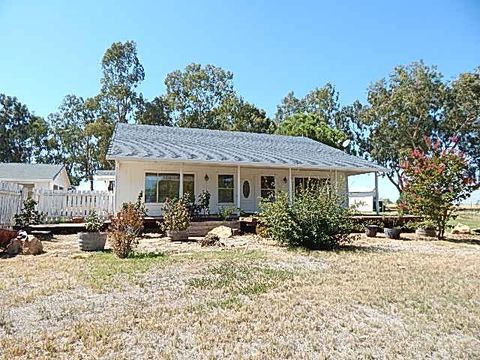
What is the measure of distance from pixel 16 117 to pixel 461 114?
165 feet

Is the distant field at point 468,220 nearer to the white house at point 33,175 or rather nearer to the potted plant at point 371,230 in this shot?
the potted plant at point 371,230

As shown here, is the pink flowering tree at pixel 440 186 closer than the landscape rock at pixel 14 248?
No

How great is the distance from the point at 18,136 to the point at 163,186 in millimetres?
38081

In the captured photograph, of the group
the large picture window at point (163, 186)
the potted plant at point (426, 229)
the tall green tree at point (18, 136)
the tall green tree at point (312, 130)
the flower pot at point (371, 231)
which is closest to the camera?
the potted plant at point (426, 229)

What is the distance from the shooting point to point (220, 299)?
16.1 feet

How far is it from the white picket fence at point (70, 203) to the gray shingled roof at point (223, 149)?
249 cm

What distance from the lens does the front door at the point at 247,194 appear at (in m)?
17.4

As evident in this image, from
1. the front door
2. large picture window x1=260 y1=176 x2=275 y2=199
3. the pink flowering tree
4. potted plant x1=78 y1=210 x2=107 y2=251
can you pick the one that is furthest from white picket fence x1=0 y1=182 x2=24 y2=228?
the pink flowering tree

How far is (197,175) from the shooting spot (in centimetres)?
1650

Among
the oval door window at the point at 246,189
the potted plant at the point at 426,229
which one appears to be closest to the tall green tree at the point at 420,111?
the oval door window at the point at 246,189

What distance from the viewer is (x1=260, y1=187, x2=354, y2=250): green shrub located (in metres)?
9.66

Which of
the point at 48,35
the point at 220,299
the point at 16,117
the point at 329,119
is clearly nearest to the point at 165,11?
the point at 48,35

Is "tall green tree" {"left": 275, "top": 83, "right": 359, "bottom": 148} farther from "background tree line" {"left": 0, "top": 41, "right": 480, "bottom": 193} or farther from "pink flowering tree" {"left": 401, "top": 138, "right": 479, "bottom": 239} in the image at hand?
"pink flowering tree" {"left": 401, "top": 138, "right": 479, "bottom": 239}

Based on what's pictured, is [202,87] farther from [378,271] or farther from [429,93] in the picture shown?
[378,271]
